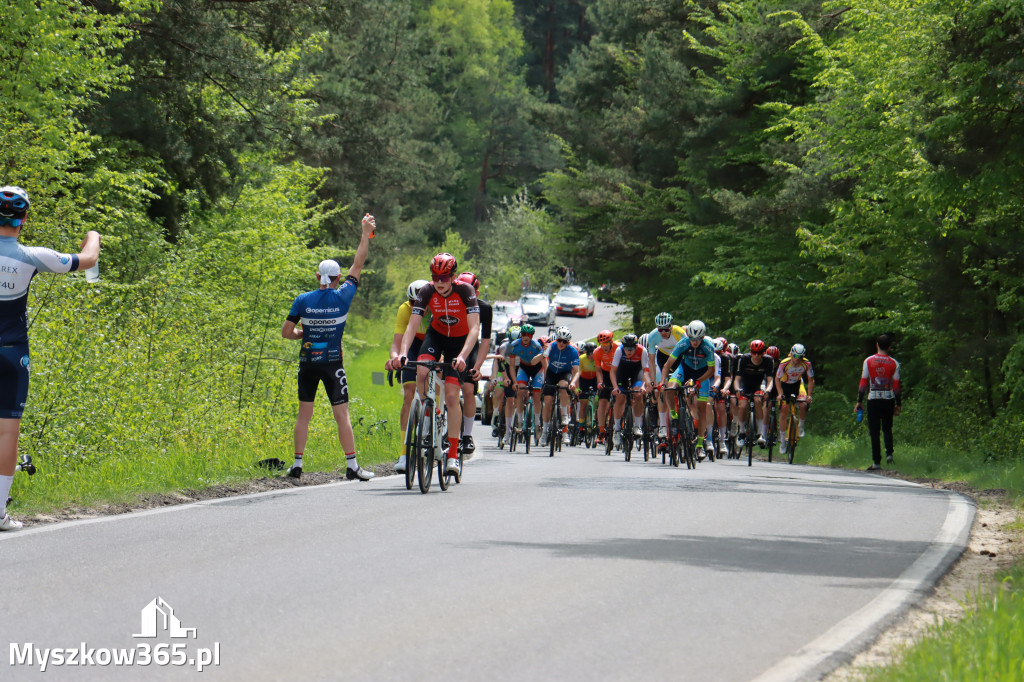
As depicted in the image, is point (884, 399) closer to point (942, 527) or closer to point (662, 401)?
point (662, 401)

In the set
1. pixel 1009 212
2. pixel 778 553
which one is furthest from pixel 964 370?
pixel 778 553

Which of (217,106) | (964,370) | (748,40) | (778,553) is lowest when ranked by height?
(778,553)

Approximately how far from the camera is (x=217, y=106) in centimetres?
2698

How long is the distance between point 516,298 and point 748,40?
5826 cm

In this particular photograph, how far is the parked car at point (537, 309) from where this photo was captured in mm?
77625

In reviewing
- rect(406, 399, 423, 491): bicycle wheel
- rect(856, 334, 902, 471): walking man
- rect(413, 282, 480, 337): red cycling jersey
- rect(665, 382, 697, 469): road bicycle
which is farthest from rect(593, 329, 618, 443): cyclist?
rect(406, 399, 423, 491): bicycle wheel

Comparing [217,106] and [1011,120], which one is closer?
[1011,120]

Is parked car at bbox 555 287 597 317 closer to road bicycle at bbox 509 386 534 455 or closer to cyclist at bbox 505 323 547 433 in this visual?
road bicycle at bbox 509 386 534 455

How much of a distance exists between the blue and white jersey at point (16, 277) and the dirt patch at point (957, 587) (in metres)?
5.65

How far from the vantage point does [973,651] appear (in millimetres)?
5605

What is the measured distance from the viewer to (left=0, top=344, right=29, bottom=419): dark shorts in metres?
8.73

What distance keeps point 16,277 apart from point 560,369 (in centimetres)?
1395

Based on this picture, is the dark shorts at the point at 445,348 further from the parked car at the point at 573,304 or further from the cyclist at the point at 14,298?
the parked car at the point at 573,304

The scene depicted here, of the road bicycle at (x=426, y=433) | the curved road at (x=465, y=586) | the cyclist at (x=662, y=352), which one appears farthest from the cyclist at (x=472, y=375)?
the cyclist at (x=662, y=352)
